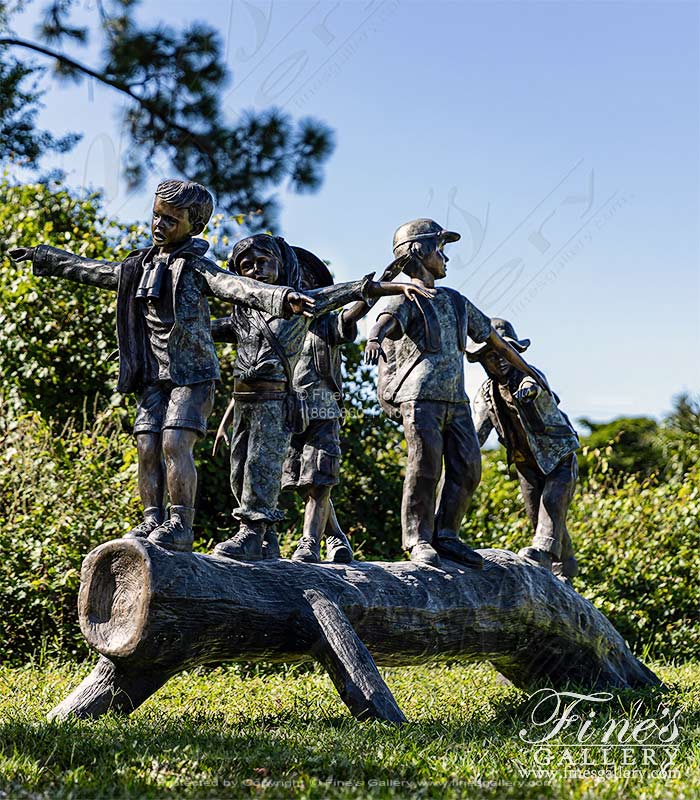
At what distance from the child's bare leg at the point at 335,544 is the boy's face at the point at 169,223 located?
6.13 feet

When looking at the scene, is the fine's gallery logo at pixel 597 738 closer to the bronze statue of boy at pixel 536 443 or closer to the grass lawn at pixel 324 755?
the grass lawn at pixel 324 755

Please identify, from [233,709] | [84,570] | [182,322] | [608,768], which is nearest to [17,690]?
[233,709]

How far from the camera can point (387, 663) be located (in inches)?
246

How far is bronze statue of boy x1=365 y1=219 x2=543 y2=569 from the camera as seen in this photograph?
633cm

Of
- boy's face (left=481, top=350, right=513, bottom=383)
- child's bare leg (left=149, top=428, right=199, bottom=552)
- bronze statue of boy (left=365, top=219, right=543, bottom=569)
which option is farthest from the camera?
boy's face (left=481, top=350, right=513, bottom=383)

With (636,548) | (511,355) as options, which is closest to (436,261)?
(511,355)

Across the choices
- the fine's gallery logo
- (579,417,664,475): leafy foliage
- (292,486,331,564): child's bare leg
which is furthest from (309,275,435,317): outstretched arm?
(579,417,664,475): leafy foliage

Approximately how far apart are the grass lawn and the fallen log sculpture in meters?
0.25

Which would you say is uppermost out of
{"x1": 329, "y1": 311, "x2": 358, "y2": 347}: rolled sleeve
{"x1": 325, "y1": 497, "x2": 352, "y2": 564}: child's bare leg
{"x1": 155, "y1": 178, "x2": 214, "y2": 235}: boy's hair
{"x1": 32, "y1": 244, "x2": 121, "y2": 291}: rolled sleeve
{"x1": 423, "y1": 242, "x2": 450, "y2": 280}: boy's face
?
{"x1": 155, "y1": 178, "x2": 214, "y2": 235}: boy's hair

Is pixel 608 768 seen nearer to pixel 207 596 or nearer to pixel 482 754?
pixel 482 754

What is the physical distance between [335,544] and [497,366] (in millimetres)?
1712

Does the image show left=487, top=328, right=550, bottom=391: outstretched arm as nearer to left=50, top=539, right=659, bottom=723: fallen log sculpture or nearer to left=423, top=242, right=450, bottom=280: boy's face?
left=423, top=242, right=450, bottom=280: boy's face

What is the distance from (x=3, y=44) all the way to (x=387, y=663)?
28.3 ft

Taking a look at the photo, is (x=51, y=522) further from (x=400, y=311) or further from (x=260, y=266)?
(x=400, y=311)
